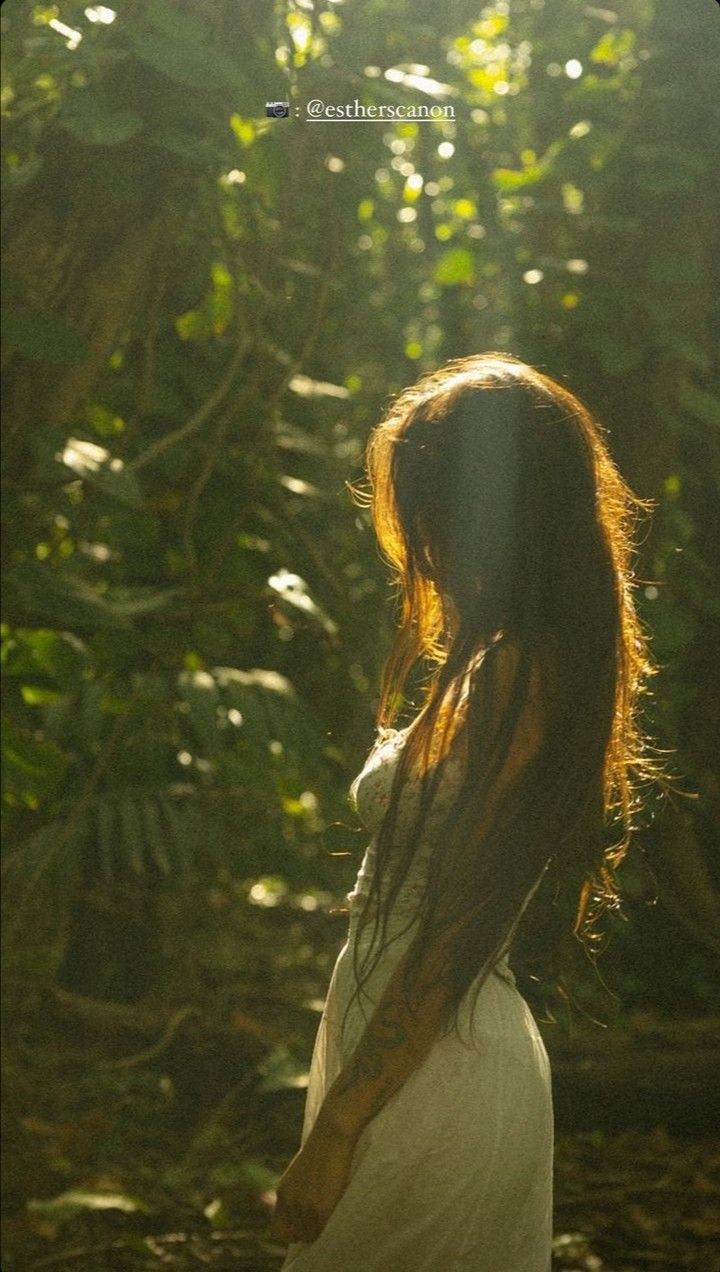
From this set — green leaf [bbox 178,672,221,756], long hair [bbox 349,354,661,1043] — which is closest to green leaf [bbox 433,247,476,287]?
green leaf [bbox 178,672,221,756]

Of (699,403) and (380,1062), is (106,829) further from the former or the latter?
(699,403)

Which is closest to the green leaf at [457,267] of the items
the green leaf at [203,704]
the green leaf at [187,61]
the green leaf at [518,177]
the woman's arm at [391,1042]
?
the green leaf at [518,177]

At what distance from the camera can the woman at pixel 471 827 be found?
3.67 feet

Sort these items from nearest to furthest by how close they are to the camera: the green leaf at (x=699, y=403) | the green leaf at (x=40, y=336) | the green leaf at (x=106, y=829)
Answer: the green leaf at (x=40, y=336)
the green leaf at (x=106, y=829)
the green leaf at (x=699, y=403)

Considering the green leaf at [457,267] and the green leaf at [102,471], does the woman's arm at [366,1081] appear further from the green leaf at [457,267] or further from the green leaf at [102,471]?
the green leaf at [457,267]

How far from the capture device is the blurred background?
6.76ft

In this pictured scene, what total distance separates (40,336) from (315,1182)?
4.22 ft

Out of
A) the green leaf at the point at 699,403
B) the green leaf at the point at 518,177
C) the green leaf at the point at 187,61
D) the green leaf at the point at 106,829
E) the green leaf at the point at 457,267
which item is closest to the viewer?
the green leaf at the point at 187,61

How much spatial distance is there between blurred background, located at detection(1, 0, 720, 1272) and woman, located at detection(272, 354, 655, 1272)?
27.1 inches

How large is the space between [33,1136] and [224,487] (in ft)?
4.19

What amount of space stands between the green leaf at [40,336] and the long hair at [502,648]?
0.93m

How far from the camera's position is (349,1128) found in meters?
1.11

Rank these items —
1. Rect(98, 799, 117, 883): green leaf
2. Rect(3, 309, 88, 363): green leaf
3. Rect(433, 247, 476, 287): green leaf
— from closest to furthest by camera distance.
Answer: Rect(3, 309, 88, 363): green leaf → Rect(98, 799, 117, 883): green leaf → Rect(433, 247, 476, 287): green leaf

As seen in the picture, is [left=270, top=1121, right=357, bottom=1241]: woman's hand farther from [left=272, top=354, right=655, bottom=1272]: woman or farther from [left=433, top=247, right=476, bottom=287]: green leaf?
[left=433, top=247, right=476, bottom=287]: green leaf
